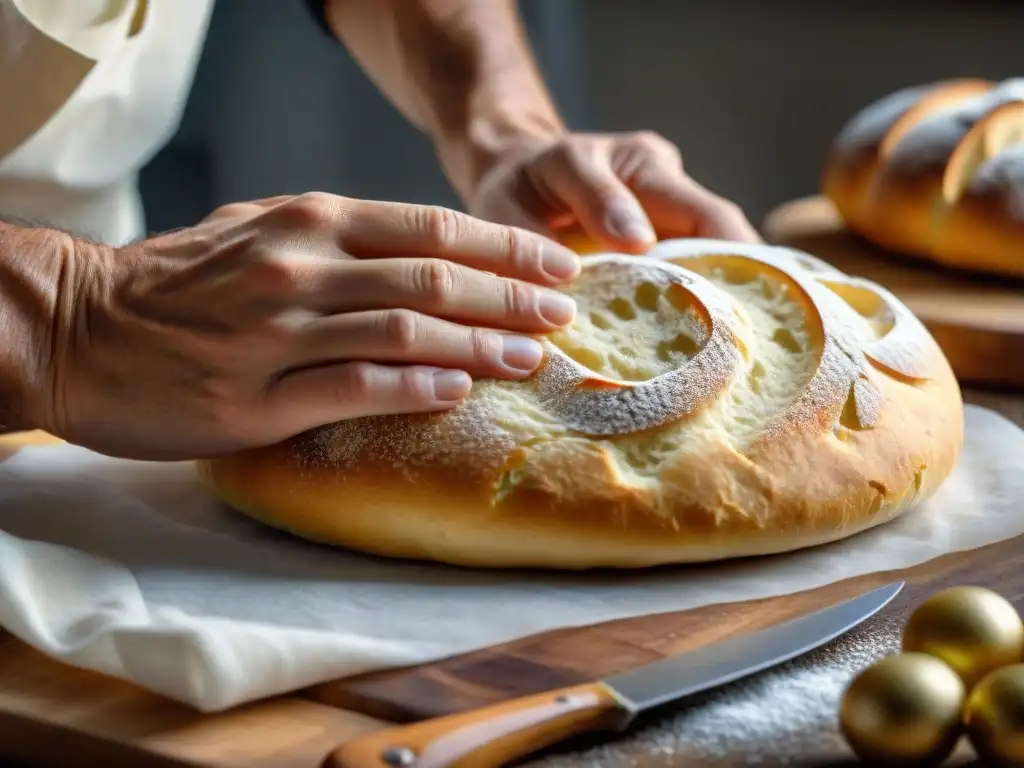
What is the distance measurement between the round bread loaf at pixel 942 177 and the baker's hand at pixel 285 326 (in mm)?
1014

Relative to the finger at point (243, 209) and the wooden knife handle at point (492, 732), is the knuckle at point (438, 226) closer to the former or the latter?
the finger at point (243, 209)

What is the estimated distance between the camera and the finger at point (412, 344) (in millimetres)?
1089

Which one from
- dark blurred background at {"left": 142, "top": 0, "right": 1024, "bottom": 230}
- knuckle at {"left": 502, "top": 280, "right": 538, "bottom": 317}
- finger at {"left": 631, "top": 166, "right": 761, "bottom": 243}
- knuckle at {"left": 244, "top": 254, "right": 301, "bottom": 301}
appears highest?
knuckle at {"left": 244, "top": 254, "right": 301, "bottom": 301}

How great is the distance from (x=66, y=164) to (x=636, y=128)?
2553 mm

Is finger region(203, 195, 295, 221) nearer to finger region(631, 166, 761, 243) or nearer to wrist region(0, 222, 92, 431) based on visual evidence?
wrist region(0, 222, 92, 431)

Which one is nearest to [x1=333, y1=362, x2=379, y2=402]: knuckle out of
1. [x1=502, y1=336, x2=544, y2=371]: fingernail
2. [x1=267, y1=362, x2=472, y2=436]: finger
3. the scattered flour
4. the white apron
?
[x1=267, y1=362, x2=472, y2=436]: finger

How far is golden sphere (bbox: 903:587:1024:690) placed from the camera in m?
0.84

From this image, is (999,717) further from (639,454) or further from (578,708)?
(639,454)

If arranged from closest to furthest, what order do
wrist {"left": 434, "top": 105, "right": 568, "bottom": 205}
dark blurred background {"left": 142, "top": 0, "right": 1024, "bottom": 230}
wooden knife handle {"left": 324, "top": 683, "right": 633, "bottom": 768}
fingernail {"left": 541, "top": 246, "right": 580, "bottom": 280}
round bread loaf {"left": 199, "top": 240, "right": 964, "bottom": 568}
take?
wooden knife handle {"left": 324, "top": 683, "right": 633, "bottom": 768} → round bread loaf {"left": 199, "top": 240, "right": 964, "bottom": 568} → fingernail {"left": 541, "top": 246, "right": 580, "bottom": 280} → wrist {"left": 434, "top": 105, "right": 568, "bottom": 205} → dark blurred background {"left": 142, "top": 0, "right": 1024, "bottom": 230}

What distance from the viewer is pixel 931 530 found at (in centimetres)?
121

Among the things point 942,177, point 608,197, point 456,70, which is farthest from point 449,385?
point 942,177

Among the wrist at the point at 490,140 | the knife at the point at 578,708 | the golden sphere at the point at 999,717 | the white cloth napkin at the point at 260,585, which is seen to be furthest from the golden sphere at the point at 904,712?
the wrist at the point at 490,140

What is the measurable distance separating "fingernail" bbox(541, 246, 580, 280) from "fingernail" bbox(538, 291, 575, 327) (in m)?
0.04

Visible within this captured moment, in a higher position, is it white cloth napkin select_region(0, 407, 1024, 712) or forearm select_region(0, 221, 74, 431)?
forearm select_region(0, 221, 74, 431)
